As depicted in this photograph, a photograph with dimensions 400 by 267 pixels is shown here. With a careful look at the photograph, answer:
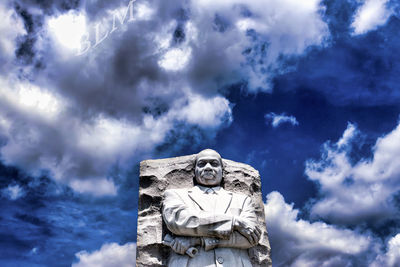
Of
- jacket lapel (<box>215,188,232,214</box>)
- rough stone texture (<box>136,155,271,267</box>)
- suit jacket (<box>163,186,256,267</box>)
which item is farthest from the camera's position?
rough stone texture (<box>136,155,271,267</box>)

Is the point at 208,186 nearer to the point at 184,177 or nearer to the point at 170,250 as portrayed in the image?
the point at 184,177

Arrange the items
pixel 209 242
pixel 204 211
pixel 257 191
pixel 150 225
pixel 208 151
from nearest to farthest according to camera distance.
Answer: pixel 209 242 < pixel 204 211 < pixel 150 225 < pixel 208 151 < pixel 257 191

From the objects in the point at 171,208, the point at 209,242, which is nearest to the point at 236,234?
the point at 209,242

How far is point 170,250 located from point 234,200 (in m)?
1.62

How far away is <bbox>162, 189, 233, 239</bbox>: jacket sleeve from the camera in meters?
7.12

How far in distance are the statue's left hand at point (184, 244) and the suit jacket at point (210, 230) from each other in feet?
0.32

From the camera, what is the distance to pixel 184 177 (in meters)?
8.95

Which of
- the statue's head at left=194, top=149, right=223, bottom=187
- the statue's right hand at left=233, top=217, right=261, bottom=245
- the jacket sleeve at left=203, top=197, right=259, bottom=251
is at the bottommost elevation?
the jacket sleeve at left=203, top=197, right=259, bottom=251

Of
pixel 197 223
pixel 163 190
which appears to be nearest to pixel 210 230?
pixel 197 223

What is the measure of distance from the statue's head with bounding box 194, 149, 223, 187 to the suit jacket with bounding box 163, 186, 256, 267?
78 centimetres

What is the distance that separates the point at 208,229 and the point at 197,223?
0.74 feet

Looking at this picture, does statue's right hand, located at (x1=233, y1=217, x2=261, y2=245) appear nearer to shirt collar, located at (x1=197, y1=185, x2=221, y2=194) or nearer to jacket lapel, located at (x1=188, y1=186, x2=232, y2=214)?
jacket lapel, located at (x1=188, y1=186, x2=232, y2=214)

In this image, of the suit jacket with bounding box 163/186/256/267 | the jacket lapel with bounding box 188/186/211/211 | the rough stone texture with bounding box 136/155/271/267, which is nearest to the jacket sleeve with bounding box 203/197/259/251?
the suit jacket with bounding box 163/186/256/267

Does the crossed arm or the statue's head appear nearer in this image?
the crossed arm
